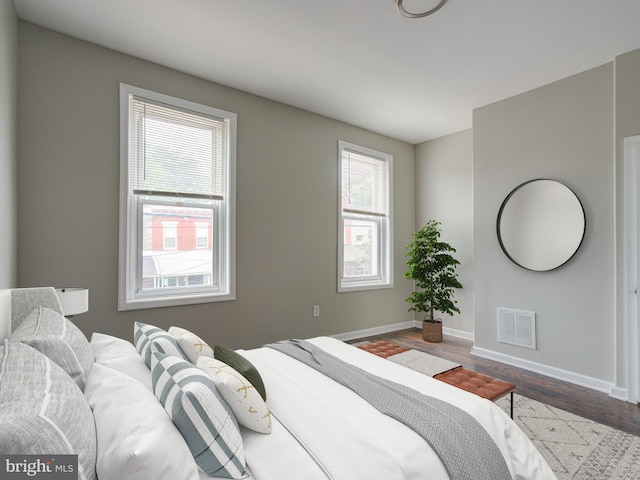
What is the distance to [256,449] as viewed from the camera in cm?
→ 114

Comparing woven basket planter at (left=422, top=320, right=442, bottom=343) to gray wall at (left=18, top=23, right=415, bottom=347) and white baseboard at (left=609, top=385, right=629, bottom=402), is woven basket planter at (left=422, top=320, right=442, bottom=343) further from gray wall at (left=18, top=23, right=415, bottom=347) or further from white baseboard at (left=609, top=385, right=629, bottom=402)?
white baseboard at (left=609, top=385, right=629, bottom=402)

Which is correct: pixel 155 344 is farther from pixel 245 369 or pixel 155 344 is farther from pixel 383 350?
pixel 383 350

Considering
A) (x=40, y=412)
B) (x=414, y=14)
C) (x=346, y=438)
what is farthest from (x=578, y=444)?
(x=414, y=14)

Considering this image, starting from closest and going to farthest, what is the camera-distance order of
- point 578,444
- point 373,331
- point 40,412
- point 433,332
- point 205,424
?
point 40,412, point 205,424, point 578,444, point 433,332, point 373,331

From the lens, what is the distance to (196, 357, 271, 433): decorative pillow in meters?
1.19

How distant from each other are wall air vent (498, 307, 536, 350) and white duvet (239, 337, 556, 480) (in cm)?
234

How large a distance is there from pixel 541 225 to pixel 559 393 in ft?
5.09

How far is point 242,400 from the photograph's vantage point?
3.91ft

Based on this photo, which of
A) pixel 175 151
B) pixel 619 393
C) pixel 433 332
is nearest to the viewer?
pixel 619 393

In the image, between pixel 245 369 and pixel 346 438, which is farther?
pixel 245 369

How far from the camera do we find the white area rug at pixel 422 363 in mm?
2316

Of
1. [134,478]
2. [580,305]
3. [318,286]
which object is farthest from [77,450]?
[580,305]

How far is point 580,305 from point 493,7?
2656 mm

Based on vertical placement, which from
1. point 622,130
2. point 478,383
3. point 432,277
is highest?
point 622,130
